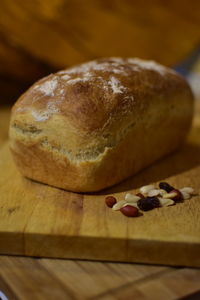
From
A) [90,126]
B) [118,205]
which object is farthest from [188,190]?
[90,126]

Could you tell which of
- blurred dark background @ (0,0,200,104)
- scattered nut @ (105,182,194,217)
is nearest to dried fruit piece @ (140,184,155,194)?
scattered nut @ (105,182,194,217)

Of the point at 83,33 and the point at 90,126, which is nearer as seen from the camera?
the point at 90,126

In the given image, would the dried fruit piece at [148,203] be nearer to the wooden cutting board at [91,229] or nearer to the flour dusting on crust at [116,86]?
the wooden cutting board at [91,229]

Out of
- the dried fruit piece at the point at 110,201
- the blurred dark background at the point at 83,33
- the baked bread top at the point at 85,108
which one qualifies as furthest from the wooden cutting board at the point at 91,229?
the blurred dark background at the point at 83,33

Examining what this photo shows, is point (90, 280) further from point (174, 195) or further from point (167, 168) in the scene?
point (167, 168)

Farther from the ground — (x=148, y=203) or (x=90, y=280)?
(x=148, y=203)

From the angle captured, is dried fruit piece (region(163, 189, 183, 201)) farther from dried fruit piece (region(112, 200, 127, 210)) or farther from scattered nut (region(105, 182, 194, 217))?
dried fruit piece (region(112, 200, 127, 210))

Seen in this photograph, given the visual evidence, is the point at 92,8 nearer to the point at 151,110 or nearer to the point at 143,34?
the point at 143,34
